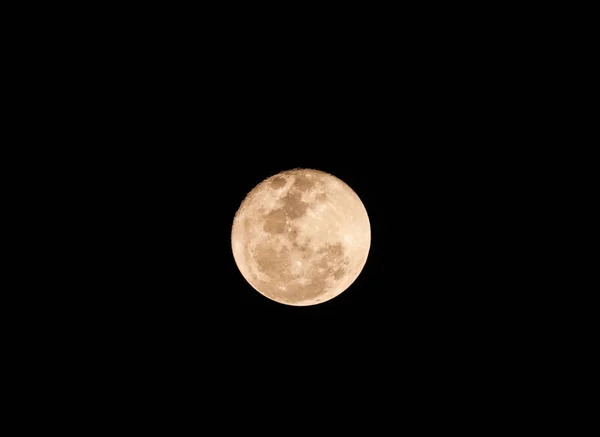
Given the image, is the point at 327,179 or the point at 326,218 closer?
the point at 326,218

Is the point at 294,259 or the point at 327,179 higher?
the point at 327,179

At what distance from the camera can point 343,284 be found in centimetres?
354

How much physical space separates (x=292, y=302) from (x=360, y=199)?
1.17 m

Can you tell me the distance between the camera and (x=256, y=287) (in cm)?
359

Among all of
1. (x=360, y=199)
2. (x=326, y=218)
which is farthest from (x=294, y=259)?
(x=360, y=199)

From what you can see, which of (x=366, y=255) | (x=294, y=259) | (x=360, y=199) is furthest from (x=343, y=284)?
(x=360, y=199)

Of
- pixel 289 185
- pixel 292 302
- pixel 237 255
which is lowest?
pixel 292 302

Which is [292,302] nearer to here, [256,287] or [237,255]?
[256,287]

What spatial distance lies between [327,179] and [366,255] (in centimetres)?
80

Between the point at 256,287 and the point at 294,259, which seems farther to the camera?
the point at 256,287

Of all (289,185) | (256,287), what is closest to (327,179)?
(289,185)

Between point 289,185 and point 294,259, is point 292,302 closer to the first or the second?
point 294,259

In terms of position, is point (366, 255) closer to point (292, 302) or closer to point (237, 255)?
point (292, 302)

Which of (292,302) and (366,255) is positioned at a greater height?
(366,255)
